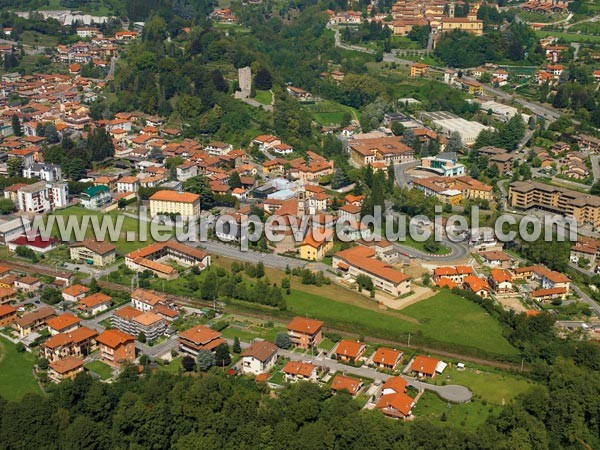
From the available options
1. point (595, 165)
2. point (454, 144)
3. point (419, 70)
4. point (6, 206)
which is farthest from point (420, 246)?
point (419, 70)

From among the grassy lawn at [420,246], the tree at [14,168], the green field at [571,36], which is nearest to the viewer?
the grassy lawn at [420,246]

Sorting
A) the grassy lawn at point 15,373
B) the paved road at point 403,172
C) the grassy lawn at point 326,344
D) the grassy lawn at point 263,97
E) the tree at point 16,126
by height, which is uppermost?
the grassy lawn at point 263,97

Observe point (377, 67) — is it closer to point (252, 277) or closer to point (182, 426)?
point (252, 277)

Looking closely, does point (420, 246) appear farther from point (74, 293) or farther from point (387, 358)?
point (74, 293)

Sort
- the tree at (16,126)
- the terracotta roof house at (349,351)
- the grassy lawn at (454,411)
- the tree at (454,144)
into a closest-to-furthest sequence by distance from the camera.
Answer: the grassy lawn at (454,411), the terracotta roof house at (349,351), the tree at (454,144), the tree at (16,126)

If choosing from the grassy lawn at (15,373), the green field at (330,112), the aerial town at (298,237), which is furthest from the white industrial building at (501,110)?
the grassy lawn at (15,373)

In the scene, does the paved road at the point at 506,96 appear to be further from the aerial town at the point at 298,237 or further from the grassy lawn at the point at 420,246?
the grassy lawn at the point at 420,246

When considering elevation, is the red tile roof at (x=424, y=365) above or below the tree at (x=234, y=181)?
below

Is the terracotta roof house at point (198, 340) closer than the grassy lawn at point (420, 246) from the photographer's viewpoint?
Yes

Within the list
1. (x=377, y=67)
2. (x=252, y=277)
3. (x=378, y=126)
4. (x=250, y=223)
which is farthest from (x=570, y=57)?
(x=252, y=277)
